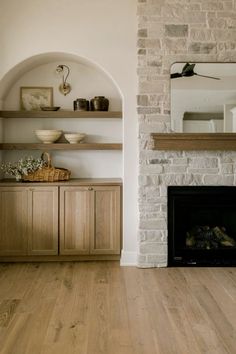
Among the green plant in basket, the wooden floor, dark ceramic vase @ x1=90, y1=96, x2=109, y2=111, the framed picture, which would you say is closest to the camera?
the wooden floor

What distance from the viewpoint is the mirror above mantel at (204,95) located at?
13.8 feet

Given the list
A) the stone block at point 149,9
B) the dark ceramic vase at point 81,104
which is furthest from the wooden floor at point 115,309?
the stone block at point 149,9

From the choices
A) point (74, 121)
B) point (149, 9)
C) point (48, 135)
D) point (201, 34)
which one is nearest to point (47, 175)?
point (48, 135)

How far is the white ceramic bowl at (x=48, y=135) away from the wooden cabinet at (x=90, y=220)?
1.99ft

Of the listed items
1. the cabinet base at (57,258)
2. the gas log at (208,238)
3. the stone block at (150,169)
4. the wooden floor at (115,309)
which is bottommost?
the wooden floor at (115,309)

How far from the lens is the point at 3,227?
14.3ft

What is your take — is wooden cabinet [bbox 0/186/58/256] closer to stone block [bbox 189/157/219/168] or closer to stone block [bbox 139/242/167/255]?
stone block [bbox 139/242/167/255]

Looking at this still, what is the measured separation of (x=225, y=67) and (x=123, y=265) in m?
2.34

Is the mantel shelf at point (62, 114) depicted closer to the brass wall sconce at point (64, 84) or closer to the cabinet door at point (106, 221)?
the brass wall sconce at point (64, 84)

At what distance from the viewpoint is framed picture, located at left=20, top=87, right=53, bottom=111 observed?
472cm

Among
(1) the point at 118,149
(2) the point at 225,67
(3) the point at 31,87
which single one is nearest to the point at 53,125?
(3) the point at 31,87

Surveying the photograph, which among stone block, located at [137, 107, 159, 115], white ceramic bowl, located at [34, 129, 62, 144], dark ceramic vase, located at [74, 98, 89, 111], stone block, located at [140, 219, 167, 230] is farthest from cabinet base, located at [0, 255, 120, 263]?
dark ceramic vase, located at [74, 98, 89, 111]

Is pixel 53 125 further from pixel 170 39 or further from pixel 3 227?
pixel 170 39

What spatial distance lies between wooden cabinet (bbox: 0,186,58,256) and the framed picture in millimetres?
1018
